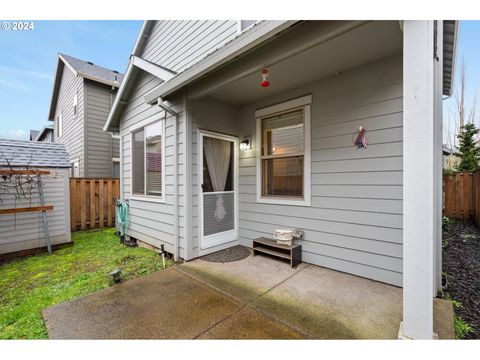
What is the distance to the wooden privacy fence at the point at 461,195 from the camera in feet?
20.8

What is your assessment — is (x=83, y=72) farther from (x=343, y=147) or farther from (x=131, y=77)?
(x=343, y=147)

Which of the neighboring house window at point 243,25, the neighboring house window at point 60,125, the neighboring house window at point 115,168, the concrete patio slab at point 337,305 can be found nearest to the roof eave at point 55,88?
the neighboring house window at point 60,125

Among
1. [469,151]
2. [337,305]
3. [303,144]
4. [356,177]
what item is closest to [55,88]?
[303,144]

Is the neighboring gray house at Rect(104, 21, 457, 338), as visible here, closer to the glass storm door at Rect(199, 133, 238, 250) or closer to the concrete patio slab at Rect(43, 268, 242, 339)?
the glass storm door at Rect(199, 133, 238, 250)

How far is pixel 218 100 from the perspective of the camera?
4.15 m

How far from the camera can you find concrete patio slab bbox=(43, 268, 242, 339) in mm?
1958

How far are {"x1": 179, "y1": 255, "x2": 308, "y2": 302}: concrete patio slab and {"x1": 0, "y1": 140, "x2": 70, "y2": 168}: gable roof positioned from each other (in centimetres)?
368

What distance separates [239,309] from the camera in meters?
2.28

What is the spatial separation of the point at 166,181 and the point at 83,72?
736 centimetres

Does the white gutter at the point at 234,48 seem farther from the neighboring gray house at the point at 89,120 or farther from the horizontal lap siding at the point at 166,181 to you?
the neighboring gray house at the point at 89,120
